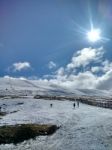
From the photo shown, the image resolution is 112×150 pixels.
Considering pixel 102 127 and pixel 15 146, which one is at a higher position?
pixel 102 127

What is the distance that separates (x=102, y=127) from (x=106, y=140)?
914 cm

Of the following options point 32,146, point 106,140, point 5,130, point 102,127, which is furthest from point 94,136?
point 5,130

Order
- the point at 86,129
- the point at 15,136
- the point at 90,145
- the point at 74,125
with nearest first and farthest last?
the point at 90,145 → the point at 15,136 → the point at 86,129 → the point at 74,125

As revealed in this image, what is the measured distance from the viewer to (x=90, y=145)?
Answer: 38.1 meters

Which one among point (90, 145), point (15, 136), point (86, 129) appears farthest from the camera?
point (86, 129)

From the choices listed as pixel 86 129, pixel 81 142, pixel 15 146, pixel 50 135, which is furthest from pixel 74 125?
pixel 15 146

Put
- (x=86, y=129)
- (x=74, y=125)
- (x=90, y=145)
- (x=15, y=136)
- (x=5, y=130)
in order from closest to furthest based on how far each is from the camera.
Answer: (x=90, y=145)
(x=15, y=136)
(x=5, y=130)
(x=86, y=129)
(x=74, y=125)

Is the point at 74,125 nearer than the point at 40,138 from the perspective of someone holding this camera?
No

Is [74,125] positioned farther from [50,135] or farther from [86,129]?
[50,135]

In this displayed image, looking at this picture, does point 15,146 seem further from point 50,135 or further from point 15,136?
point 50,135

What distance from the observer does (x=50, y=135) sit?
44656mm

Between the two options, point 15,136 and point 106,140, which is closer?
point 106,140

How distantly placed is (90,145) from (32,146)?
771cm

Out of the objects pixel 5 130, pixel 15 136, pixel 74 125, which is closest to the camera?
pixel 15 136
